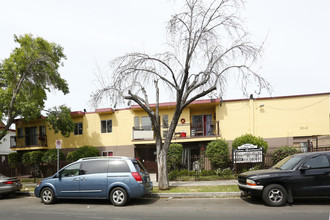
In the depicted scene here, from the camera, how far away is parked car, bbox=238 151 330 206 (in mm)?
8086

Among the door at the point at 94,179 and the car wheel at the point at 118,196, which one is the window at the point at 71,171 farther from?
the car wheel at the point at 118,196

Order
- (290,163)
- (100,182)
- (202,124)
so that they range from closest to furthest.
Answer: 1. (290,163)
2. (100,182)
3. (202,124)

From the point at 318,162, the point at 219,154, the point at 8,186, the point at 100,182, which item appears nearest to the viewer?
the point at 318,162

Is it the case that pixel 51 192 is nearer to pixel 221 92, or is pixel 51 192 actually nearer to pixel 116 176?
pixel 116 176

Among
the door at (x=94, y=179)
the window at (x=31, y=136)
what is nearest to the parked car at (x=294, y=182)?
the door at (x=94, y=179)

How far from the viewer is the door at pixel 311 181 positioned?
26.4 ft

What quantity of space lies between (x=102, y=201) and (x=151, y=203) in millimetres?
1906

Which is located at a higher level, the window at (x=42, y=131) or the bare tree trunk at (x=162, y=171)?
the window at (x=42, y=131)

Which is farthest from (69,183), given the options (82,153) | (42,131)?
(42,131)

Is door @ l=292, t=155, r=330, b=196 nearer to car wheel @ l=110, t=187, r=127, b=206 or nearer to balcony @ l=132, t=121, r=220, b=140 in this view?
car wheel @ l=110, t=187, r=127, b=206

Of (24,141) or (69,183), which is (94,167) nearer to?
(69,183)

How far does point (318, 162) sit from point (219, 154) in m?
10.5

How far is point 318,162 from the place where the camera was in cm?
840

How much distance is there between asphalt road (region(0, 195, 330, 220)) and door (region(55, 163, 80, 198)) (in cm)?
41
